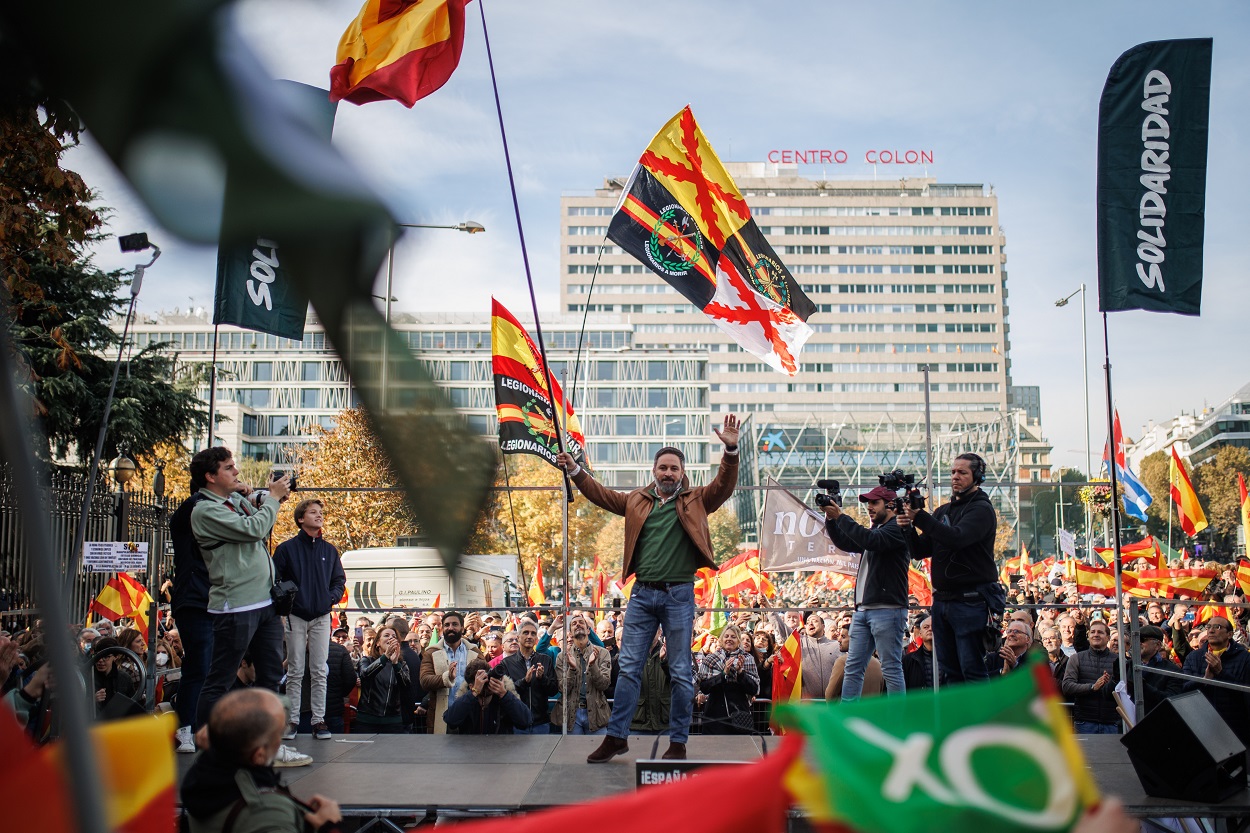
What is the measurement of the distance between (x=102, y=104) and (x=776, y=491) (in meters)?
8.64

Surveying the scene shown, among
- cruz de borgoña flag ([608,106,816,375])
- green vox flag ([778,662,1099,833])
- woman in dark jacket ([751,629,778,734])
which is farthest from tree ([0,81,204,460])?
woman in dark jacket ([751,629,778,734])

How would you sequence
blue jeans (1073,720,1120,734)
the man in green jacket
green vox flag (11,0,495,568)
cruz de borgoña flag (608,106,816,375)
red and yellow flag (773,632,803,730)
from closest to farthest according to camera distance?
green vox flag (11,0,495,568) → the man in green jacket → cruz de borgoña flag (608,106,816,375) → blue jeans (1073,720,1120,734) → red and yellow flag (773,632,803,730)

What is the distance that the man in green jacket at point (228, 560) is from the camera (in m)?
5.18

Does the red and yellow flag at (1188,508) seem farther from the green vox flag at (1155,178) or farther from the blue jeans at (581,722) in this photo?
the blue jeans at (581,722)

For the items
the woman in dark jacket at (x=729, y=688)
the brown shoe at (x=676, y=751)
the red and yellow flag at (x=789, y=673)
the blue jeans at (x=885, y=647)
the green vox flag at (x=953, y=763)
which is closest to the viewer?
the green vox flag at (x=953, y=763)

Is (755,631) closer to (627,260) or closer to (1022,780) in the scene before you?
(1022,780)

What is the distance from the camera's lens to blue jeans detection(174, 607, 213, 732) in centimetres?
554

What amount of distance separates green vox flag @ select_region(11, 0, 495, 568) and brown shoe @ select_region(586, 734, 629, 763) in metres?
5.16

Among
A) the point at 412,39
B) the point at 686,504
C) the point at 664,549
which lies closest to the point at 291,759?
the point at 664,549

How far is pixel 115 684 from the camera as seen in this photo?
7387mm

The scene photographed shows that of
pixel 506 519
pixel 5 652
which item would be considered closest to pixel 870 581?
pixel 5 652

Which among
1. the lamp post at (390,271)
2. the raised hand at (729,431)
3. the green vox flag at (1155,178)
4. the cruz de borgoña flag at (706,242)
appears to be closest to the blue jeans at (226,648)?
the raised hand at (729,431)

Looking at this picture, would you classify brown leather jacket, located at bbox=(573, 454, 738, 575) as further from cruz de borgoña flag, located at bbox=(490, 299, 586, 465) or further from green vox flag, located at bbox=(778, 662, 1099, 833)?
green vox flag, located at bbox=(778, 662, 1099, 833)

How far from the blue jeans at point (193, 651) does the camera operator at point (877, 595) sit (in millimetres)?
3615
